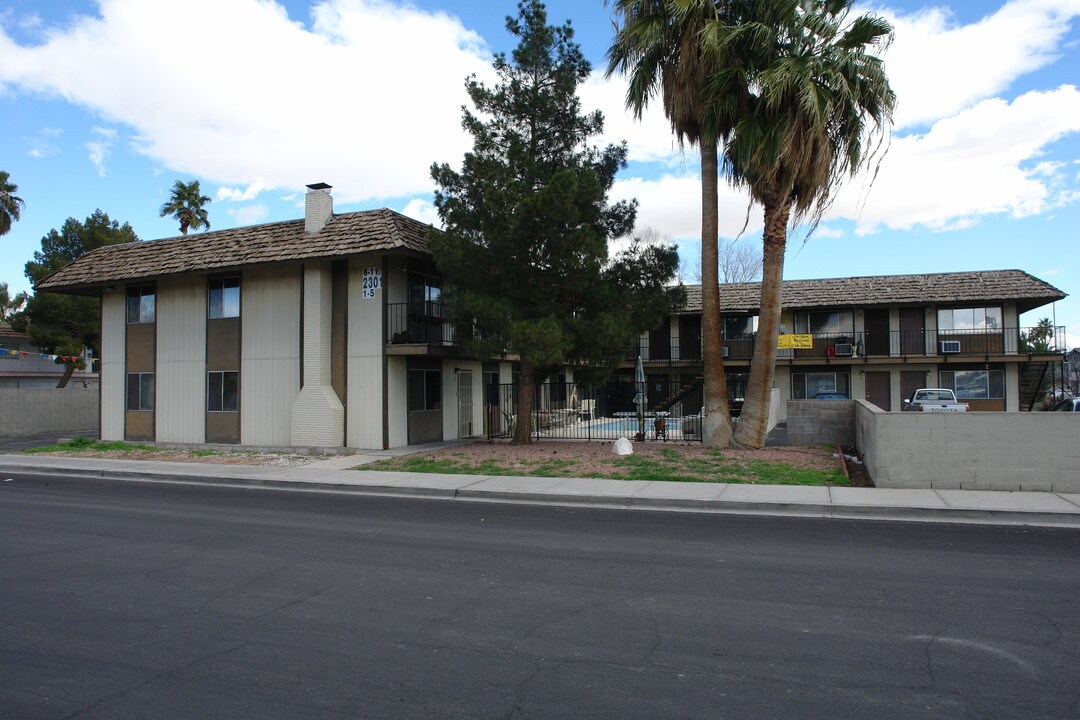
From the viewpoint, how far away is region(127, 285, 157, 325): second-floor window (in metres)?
24.4

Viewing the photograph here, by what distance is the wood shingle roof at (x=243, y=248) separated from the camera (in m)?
19.9

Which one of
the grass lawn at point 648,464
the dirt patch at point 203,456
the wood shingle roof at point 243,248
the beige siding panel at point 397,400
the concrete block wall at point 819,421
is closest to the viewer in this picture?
the grass lawn at point 648,464

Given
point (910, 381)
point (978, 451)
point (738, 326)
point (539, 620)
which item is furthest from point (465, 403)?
point (910, 381)

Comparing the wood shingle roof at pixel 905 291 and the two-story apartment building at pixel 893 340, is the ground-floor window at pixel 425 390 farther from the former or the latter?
the wood shingle roof at pixel 905 291

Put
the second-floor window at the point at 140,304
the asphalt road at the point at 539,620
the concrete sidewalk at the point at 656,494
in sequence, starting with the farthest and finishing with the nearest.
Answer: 1. the second-floor window at the point at 140,304
2. the concrete sidewalk at the point at 656,494
3. the asphalt road at the point at 539,620

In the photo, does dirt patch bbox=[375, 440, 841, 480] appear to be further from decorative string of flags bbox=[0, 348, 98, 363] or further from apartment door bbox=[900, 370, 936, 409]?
decorative string of flags bbox=[0, 348, 98, 363]

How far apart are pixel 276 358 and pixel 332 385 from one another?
86.1 inches

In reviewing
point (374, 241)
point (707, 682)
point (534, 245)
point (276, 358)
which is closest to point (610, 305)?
point (534, 245)

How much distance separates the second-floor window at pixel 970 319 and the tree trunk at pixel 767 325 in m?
21.2

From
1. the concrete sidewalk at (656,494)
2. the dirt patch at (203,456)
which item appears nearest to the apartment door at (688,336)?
the dirt patch at (203,456)

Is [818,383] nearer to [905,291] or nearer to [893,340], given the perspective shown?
[893,340]

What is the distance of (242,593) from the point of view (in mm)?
6840

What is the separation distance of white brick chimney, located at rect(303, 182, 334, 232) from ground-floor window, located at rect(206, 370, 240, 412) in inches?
201

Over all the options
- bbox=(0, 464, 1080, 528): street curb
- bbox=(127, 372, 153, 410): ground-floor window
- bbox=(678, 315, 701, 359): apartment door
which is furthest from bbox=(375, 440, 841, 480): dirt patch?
bbox=(678, 315, 701, 359): apartment door
